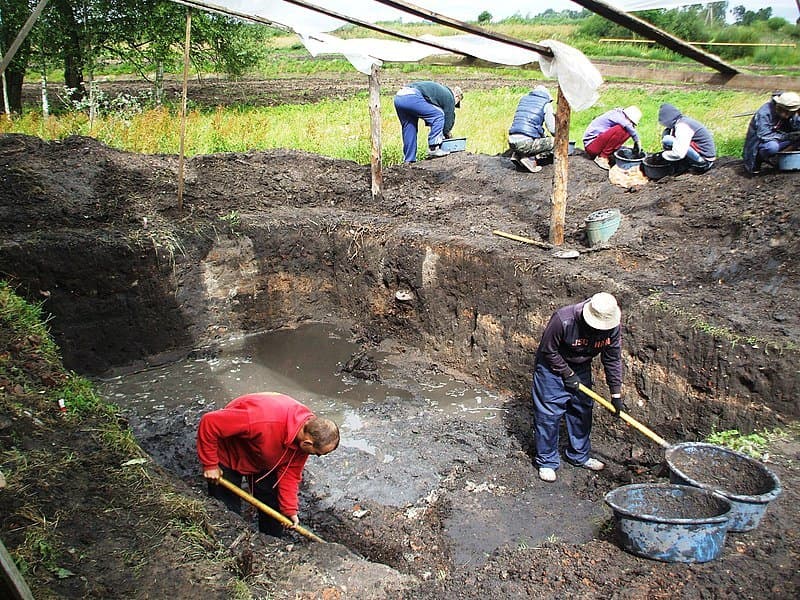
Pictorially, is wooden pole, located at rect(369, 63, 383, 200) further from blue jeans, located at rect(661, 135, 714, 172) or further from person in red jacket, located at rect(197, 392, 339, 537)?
person in red jacket, located at rect(197, 392, 339, 537)

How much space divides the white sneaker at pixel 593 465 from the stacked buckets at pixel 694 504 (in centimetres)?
135

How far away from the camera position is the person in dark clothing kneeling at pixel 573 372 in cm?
490

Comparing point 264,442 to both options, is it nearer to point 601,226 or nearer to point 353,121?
point 601,226

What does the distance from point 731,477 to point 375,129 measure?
6.46 meters

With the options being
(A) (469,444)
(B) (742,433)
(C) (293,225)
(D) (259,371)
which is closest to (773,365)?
(B) (742,433)

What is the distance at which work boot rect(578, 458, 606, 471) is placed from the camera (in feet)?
18.4

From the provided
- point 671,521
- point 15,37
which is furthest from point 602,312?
point 15,37

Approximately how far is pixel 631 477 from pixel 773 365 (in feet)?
4.67

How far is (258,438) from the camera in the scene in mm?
4109

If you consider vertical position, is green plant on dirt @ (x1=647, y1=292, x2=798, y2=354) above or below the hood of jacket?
below

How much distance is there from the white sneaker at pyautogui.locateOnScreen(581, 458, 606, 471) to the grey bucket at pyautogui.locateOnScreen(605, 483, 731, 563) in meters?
1.57

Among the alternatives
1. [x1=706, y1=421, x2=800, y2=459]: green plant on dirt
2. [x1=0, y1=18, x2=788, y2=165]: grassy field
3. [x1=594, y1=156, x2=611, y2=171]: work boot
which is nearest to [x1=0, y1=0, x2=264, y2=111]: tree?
[x1=0, y1=18, x2=788, y2=165]: grassy field

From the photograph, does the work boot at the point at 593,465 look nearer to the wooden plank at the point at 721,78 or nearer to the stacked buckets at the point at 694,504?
the stacked buckets at the point at 694,504

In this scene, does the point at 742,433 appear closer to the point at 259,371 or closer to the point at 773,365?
the point at 773,365
